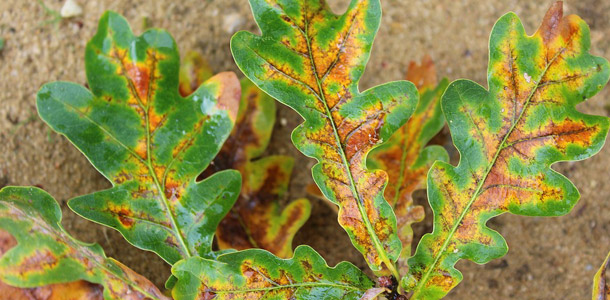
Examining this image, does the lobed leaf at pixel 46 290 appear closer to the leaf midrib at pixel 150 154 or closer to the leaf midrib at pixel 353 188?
the leaf midrib at pixel 150 154

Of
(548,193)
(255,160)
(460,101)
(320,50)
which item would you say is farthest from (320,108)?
(548,193)

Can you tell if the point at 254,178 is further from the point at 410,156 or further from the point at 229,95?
the point at 410,156

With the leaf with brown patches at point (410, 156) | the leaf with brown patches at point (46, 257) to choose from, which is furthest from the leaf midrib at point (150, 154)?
the leaf with brown patches at point (410, 156)

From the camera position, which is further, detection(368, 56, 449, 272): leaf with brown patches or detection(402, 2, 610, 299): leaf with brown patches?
detection(368, 56, 449, 272): leaf with brown patches

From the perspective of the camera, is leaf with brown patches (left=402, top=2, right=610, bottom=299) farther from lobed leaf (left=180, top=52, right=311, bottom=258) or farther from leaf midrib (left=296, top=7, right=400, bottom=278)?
lobed leaf (left=180, top=52, right=311, bottom=258)

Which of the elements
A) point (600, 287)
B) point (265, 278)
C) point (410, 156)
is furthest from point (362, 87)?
point (600, 287)

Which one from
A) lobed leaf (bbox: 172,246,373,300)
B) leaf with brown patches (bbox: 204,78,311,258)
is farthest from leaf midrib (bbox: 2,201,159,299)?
leaf with brown patches (bbox: 204,78,311,258)
